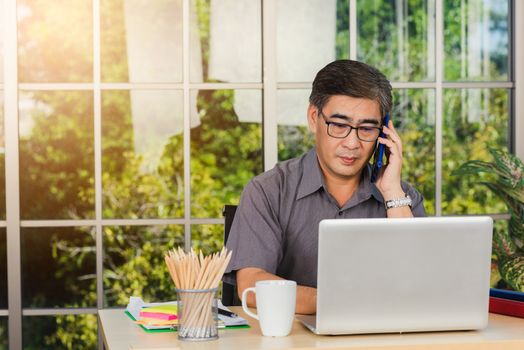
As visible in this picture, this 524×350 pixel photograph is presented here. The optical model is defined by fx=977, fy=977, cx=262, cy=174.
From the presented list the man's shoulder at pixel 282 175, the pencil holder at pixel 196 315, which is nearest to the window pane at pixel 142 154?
the man's shoulder at pixel 282 175

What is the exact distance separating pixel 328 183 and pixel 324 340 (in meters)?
0.95

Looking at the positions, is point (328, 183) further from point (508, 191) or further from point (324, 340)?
point (508, 191)

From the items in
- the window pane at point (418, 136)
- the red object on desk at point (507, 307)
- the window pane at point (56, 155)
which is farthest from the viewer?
the window pane at point (418, 136)

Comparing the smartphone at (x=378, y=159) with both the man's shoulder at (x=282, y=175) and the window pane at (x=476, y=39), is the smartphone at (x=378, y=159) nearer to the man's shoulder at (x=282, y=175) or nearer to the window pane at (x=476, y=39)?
the man's shoulder at (x=282, y=175)

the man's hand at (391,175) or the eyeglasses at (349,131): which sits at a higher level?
the eyeglasses at (349,131)

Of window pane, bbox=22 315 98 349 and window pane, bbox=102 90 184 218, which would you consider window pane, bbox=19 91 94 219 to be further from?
window pane, bbox=22 315 98 349

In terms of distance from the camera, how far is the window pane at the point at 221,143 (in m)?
4.30

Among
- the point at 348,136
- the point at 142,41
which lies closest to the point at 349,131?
the point at 348,136

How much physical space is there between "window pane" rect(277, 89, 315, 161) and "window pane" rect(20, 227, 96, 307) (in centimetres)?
93

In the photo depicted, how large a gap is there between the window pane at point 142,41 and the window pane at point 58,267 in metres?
0.71

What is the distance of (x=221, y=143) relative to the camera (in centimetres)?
434

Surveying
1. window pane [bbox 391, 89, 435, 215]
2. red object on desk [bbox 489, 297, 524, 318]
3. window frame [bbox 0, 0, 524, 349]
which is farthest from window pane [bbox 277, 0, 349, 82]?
Result: red object on desk [bbox 489, 297, 524, 318]

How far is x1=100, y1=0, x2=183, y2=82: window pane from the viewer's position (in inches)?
167

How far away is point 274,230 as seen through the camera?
9.16 ft
